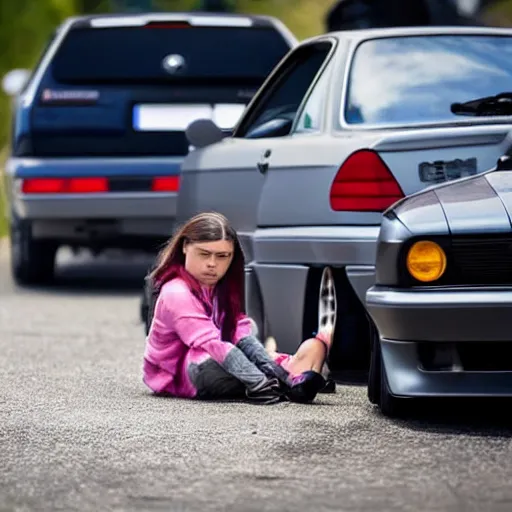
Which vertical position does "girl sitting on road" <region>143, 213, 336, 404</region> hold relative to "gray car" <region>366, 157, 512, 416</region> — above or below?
below

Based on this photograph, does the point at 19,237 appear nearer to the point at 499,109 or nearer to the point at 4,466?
the point at 499,109

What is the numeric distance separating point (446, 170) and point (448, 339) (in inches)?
47.9

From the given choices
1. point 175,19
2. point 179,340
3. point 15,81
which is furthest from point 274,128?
point 15,81

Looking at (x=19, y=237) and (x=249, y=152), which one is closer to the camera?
(x=249, y=152)

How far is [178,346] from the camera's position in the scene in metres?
7.48

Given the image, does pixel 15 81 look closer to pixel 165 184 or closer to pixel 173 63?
pixel 173 63

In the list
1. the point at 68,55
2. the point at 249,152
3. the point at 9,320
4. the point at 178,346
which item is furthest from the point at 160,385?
the point at 68,55

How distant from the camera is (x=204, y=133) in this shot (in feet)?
30.6

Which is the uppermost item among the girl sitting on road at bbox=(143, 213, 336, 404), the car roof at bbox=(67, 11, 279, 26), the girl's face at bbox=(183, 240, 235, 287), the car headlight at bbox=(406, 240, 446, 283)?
the car headlight at bbox=(406, 240, 446, 283)

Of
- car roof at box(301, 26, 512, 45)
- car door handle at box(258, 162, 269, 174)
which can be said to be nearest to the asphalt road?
car door handle at box(258, 162, 269, 174)

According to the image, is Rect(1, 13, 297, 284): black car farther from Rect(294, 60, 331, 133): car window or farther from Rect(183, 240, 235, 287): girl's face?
Rect(183, 240, 235, 287): girl's face

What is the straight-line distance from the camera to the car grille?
643 centimetres

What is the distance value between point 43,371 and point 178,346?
4.05ft

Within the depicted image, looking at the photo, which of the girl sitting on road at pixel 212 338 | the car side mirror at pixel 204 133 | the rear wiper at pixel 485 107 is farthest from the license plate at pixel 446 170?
the car side mirror at pixel 204 133
